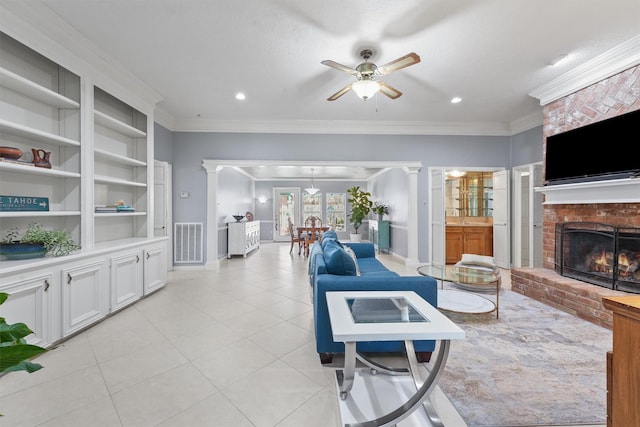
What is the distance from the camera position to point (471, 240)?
19.0ft

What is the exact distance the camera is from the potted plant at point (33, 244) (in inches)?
84.0

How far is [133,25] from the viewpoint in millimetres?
2471

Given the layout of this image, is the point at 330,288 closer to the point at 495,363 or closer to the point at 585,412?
the point at 495,363

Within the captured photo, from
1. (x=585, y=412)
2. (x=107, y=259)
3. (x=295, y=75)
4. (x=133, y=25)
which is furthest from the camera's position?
(x=295, y=75)

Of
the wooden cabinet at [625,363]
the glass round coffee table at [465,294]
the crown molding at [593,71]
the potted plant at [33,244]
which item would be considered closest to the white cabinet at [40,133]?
the potted plant at [33,244]

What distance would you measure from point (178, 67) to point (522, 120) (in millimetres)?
5591

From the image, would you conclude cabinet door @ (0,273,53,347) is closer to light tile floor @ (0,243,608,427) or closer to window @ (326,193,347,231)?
light tile floor @ (0,243,608,427)

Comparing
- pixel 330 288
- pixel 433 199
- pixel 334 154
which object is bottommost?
pixel 330 288

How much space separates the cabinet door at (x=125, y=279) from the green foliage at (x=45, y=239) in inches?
19.8

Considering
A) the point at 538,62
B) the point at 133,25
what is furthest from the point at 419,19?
the point at 133,25

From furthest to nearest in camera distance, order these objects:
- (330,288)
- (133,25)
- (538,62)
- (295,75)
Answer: (295,75)
(538,62)
(133,25)
(330,288)

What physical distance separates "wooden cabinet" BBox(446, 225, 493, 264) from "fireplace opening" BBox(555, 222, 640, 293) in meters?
2.19

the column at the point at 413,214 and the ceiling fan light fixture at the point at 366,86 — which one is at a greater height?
the ceiling fan light fixture at the point at 366,86

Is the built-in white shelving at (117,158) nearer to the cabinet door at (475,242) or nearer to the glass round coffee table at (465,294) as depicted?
the glass round coffee table at (465,294)
